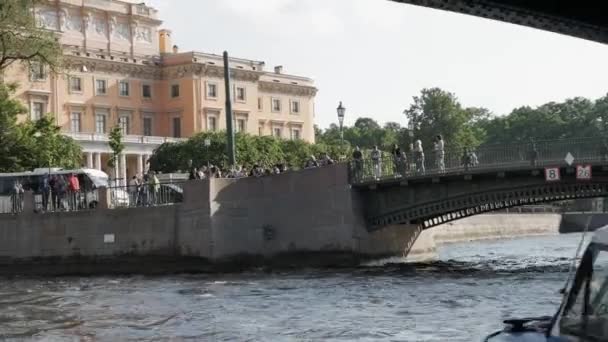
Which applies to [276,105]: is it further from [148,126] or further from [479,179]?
[479,179]

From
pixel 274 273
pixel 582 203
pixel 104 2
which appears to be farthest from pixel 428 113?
pixel 274 273

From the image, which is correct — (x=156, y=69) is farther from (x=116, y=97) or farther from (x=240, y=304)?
(x=240, y=304)

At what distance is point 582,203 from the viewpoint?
9069 centimetres

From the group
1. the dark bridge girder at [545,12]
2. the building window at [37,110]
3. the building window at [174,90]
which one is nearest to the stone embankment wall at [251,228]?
the dark bridge girder at [545,12]

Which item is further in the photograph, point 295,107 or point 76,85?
point 295,107

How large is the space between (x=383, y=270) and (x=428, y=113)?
87.6 m

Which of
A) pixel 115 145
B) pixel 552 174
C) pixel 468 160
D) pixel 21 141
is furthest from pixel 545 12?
pixel 115 145

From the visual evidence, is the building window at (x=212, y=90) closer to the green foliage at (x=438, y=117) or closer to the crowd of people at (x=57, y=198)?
the green foliage at (x=438, y=117)

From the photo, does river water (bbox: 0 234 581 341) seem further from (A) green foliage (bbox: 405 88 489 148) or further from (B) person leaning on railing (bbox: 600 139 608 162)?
(A) green foliage (bbox: 405 88 489 148)

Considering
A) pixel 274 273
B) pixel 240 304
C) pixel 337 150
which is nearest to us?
pixel 240 304

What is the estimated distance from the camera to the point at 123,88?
10212cm

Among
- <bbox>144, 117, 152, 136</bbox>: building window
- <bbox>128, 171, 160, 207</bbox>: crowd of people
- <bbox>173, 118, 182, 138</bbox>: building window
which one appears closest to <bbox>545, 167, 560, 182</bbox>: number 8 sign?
<bbox>128, 171, 160, 207</bbox>: crowd of people

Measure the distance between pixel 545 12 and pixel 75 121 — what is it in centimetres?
9185

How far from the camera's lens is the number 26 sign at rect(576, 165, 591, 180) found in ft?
103
